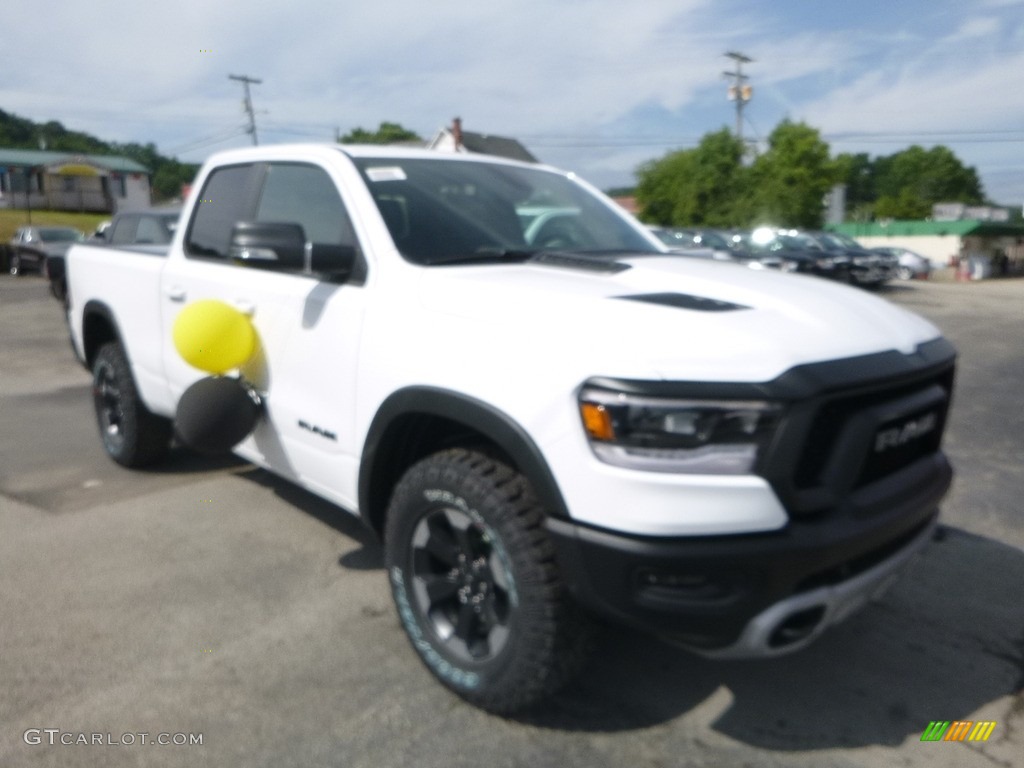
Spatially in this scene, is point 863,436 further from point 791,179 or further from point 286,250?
point 791,179

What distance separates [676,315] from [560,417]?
47 cm

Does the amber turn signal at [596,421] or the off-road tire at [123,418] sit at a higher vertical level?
the amber turn signal at [596,421]

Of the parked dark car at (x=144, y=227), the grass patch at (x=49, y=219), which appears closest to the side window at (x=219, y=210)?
the parked dark car at (x=144, y=227)

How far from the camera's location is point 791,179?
4191 centimetres

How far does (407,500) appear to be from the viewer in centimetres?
298

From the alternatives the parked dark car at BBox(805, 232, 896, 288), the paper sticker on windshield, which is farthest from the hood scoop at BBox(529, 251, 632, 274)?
the parked dark car at BBox(805, 232, 896, 288)

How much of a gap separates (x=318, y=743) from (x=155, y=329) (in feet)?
8.74

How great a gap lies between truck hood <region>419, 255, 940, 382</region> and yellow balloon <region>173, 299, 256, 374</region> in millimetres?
1061

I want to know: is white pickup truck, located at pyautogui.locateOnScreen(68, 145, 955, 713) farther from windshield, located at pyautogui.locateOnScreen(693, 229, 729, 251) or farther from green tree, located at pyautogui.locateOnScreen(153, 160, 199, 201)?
green tree, located at pyautogui.locateOnScreen(153, 160, 199, 201)

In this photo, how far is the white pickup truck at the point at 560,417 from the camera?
2352 mm

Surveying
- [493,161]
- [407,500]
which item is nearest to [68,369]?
[493,161]

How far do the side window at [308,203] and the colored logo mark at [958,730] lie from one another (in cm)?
256

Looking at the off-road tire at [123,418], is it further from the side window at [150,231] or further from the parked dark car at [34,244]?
the parked dark car at [34,244]

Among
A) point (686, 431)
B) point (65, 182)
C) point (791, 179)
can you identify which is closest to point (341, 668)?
point (686, 431)
